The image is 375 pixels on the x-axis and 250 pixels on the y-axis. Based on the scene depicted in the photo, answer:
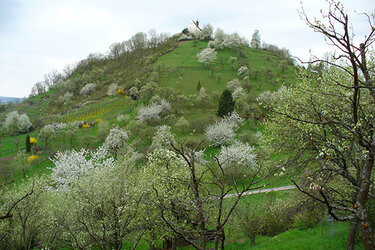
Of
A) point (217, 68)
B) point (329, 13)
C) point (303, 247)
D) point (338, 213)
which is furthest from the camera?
point (217, 68)

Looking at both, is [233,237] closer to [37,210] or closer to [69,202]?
[69,202]

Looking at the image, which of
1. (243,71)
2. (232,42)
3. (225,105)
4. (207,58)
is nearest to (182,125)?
(225,105)

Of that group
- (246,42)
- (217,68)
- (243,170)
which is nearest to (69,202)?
(243,170)

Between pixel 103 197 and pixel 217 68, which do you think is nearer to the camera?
pixel 103 197

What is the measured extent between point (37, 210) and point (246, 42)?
129m

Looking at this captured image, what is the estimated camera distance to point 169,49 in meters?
124

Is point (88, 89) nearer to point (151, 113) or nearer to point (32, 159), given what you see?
point (151, 113)

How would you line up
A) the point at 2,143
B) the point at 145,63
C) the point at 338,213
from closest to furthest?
the point at 338,213 < the point at 2,143 < the point at 145,63

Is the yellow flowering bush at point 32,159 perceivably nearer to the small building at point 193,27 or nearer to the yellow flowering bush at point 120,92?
the yellow flowering bush at point 120,92

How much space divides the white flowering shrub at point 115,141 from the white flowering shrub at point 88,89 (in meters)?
62.4

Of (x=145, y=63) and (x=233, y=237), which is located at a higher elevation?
(x=145, y=63)

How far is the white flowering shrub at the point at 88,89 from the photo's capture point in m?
102

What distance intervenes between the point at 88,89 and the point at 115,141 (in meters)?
64.7

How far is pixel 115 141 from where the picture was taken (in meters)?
47.0
